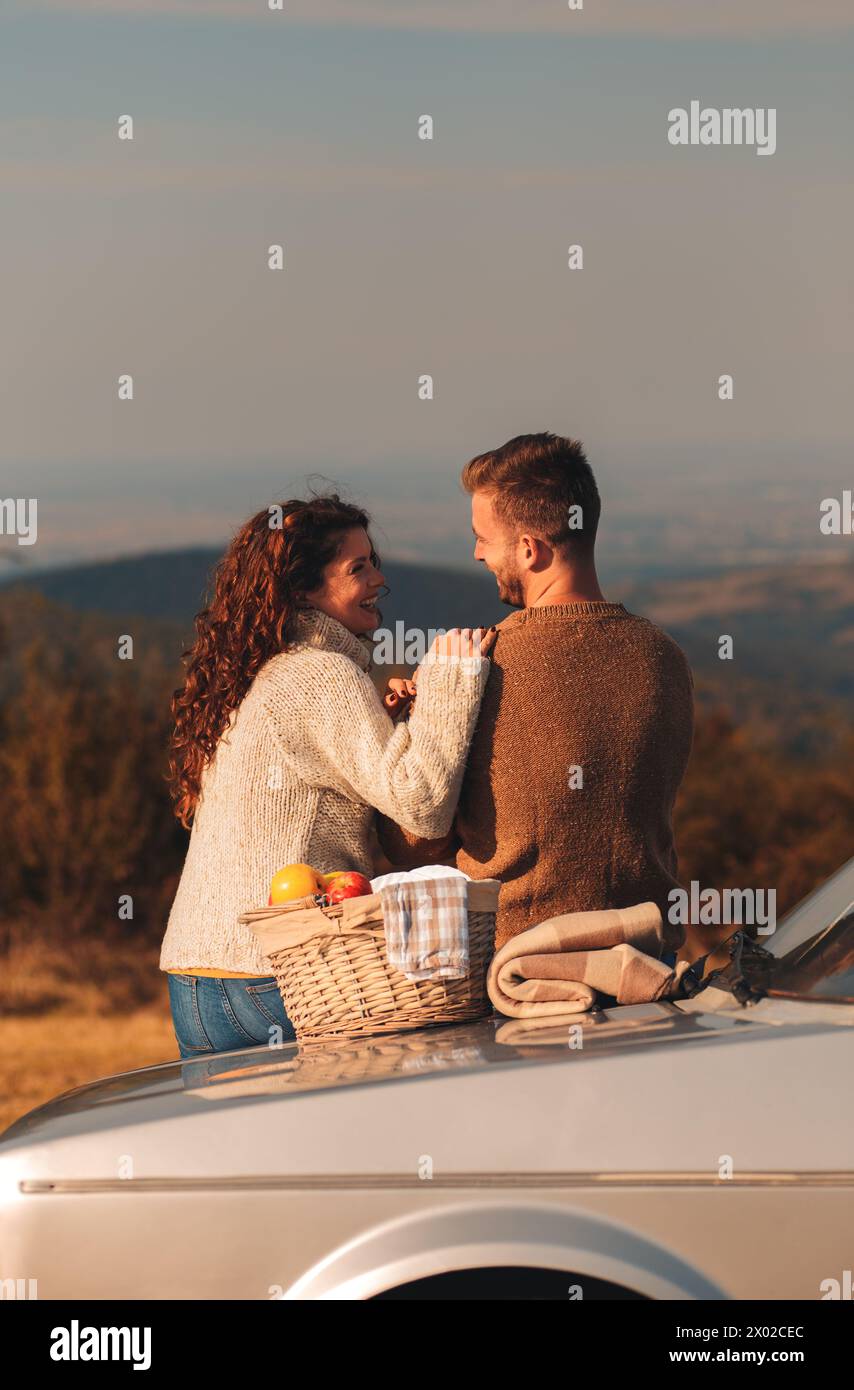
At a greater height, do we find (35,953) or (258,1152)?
(258,1152)

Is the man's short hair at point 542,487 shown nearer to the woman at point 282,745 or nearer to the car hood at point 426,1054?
the woman at point 282,745

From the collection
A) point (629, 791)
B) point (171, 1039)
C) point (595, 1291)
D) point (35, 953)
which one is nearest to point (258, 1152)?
point (595, 1291)

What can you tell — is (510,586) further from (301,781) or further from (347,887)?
(347,887)

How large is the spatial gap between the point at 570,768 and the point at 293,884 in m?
0.56

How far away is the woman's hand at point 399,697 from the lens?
3598 millimetres

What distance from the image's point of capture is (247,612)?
11.7 feet

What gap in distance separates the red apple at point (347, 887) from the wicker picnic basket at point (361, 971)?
0.07 m

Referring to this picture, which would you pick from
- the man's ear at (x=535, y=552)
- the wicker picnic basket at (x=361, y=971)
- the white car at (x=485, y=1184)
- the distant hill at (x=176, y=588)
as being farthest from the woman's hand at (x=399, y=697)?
the distant hill at (x=176, y=588)

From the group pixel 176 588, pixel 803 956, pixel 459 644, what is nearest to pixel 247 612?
pixel 459 644
